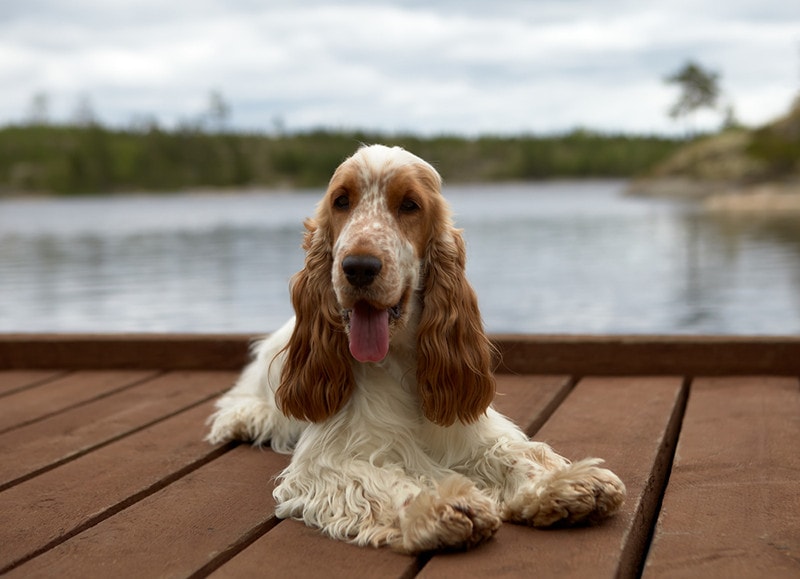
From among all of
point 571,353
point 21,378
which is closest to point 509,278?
point 571,353

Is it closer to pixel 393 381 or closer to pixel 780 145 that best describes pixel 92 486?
pixel 393 381

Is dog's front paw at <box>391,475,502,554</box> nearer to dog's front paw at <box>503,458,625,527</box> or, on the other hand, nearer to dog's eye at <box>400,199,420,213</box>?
dog's front paw at <box>503,458,625,527</box>

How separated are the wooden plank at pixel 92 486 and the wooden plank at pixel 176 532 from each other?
71mm

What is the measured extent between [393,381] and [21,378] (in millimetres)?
3004

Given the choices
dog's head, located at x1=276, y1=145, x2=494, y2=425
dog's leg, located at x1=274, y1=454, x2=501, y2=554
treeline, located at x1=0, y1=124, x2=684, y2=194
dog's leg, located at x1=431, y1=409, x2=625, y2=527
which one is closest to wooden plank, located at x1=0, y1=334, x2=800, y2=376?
dog's leg, located at x1=431, y1=409, x2=625, y2=527

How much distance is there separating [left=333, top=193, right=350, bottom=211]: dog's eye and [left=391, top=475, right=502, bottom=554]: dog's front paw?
3.13ft

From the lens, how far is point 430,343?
10.2 feet

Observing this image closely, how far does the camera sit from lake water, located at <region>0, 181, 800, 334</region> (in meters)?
10.2

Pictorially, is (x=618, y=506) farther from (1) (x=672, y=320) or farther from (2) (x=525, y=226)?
(2) (x=525, y=226)

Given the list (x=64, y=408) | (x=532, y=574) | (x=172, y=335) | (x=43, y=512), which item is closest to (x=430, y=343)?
(x=532, y=574)

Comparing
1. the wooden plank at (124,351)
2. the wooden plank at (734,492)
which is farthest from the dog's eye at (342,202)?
the wooden plank at (124,351)

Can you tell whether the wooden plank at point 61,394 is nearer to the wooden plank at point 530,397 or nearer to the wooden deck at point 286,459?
the wooden deck at point 286,459

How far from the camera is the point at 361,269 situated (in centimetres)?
279

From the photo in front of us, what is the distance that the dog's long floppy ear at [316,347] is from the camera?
10.4ft
